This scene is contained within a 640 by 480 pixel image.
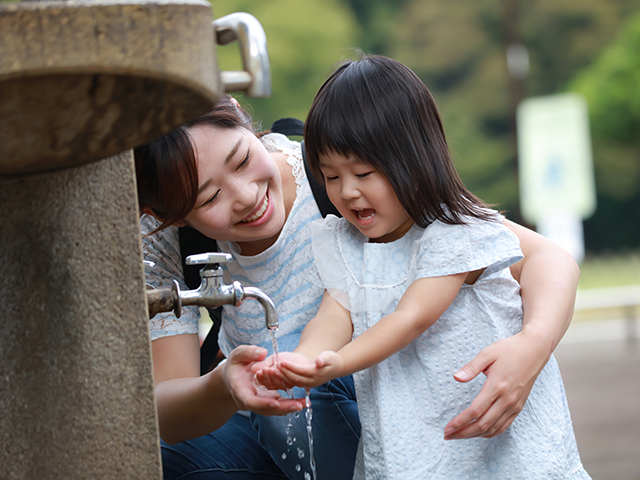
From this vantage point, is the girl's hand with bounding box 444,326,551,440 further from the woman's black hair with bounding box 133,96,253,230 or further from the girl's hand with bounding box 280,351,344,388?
the woman's black hair with bounding box 133,96,253,230

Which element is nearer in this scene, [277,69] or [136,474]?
[136,474]

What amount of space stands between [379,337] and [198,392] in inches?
15.1

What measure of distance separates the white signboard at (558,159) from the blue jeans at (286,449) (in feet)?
22.1

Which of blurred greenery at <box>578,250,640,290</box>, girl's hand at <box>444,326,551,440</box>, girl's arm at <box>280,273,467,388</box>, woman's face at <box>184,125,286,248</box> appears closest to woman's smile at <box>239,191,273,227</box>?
woman's face at <box>184,125,286,248</box>

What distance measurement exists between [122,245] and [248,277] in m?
0.78

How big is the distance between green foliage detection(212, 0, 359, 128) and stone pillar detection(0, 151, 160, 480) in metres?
11.2

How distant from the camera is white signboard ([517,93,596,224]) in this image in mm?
7988

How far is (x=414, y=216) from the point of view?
1492mm

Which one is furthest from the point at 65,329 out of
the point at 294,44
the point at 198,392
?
the point at 294,44

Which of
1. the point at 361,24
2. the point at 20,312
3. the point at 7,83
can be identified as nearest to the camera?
the point at 7,83

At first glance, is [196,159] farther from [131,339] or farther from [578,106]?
[578,106]

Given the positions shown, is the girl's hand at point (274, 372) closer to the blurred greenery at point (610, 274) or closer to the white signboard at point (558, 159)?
the white signboard at point (558, 159)

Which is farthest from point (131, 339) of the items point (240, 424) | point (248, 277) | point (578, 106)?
point (578, 106)

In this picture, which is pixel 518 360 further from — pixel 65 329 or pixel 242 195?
pixel 65 329
